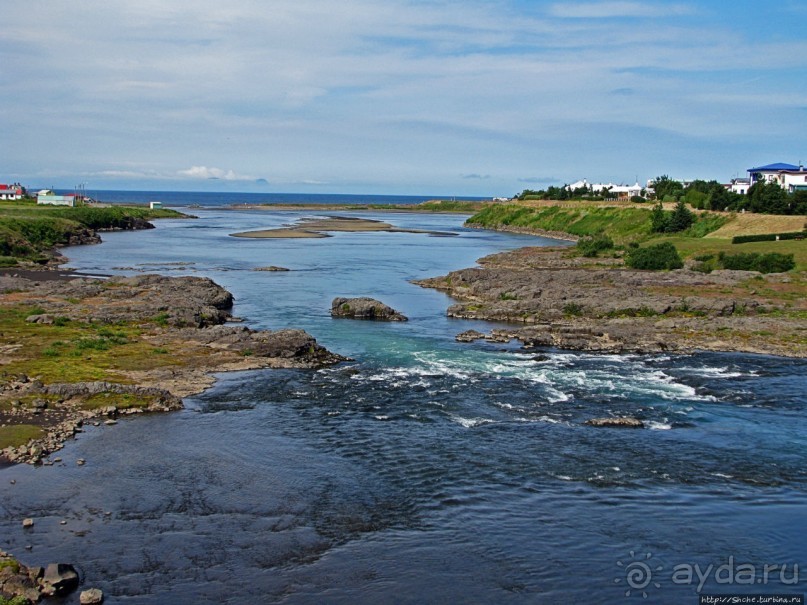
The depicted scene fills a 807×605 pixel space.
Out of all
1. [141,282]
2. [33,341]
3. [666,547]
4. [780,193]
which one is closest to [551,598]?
[666,547]

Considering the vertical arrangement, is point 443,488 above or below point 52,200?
below

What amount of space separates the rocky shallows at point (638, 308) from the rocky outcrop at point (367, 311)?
487 cm

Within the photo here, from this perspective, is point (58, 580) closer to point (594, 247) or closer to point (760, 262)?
point (760, 262)

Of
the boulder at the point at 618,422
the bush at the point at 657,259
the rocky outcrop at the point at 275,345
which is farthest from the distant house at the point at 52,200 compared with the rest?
the boulder at the point at 618,422

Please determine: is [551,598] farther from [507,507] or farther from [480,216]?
[480,216]

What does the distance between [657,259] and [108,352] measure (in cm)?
5594

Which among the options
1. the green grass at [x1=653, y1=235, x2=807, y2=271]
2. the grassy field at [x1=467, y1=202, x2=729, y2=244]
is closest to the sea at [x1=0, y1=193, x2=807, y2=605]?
the green grass at [x1=653, y1=235, x2=807, y2=271]

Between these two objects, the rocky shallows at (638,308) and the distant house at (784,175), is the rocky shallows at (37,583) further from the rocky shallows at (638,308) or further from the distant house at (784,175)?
the distant house at (784,175)

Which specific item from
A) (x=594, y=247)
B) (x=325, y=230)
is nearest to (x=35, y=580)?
(x=594, y=247)

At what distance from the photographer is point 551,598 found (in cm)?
1998

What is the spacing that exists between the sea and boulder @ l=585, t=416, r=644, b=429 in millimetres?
685

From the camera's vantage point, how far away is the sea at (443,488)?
68.2 ft

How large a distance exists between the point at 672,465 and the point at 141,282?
47977mm

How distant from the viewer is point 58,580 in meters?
19.2
